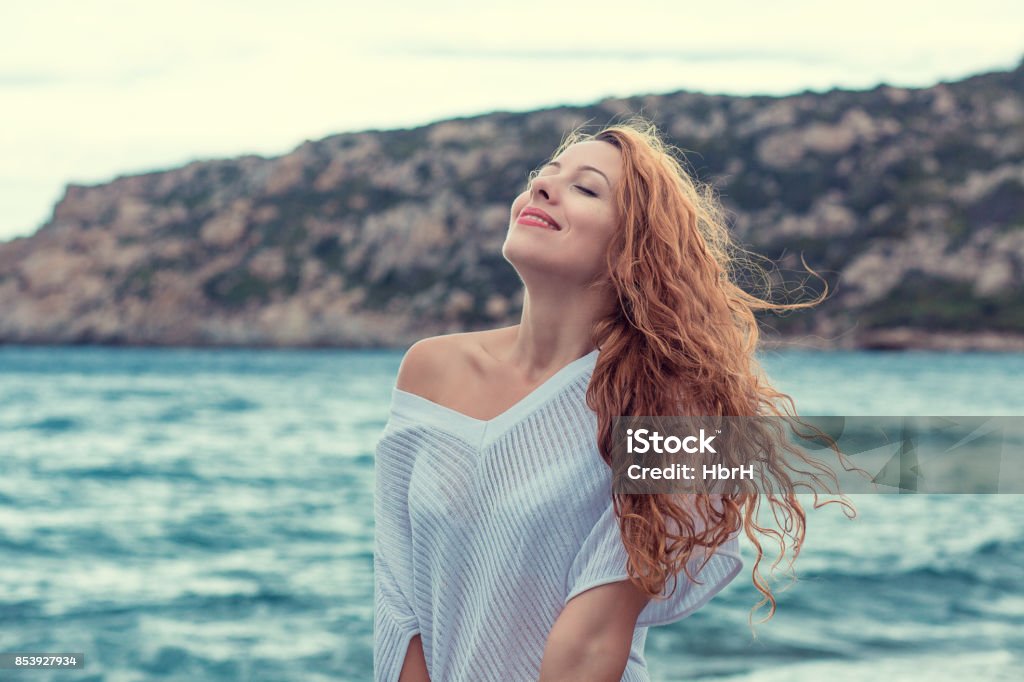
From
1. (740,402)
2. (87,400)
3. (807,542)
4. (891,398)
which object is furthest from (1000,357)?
(740,402)

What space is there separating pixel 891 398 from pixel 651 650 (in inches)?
987

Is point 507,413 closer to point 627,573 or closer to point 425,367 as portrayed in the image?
point 425,367

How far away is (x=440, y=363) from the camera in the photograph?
218 cm

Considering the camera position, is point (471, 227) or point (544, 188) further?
point (471, 227)

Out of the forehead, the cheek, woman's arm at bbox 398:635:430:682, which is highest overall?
the forehead

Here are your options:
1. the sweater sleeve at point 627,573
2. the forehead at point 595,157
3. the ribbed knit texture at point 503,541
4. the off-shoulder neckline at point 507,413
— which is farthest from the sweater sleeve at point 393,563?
the forehead at point 595,157

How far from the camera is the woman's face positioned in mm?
1979

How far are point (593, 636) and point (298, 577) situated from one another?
8.13 metres

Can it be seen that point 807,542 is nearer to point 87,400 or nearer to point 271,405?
point 271,405

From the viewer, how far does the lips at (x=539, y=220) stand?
6.56 ft

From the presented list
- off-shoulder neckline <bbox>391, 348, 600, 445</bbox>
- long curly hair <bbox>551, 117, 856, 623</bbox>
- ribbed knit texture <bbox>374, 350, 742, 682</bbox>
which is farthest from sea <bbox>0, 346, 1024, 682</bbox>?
off-shoulder neckline <bbox>391, 348, 600, 445</bbox>

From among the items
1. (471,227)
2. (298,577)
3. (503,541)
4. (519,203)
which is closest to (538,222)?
(519,203)

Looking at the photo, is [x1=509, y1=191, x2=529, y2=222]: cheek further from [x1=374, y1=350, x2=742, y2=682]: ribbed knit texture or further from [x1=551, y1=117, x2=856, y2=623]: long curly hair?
[x1=374, y1=350, x2=742, y2=682]: ribbed knit texture

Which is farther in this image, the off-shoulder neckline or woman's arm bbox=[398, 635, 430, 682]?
woman's arm bbox=[398, 635, 430, 682]
